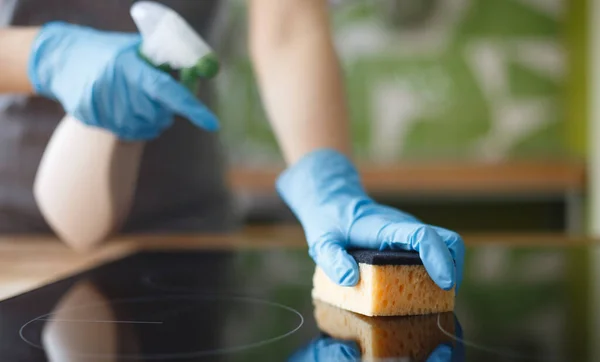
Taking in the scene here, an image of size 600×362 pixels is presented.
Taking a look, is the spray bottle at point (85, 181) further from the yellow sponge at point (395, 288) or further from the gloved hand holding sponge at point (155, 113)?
the yellow sponge at point (395, 288)

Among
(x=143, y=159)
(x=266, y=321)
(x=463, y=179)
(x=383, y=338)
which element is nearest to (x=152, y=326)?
(x=266, y=321)

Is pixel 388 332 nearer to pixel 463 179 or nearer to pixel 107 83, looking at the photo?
pixel 107 83

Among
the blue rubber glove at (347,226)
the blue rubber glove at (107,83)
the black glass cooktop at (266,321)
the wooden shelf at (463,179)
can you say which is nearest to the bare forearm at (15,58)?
the blue rubber glove at (107,83)

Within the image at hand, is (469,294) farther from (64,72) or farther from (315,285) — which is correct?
(64,72)

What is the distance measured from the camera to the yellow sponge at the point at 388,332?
523 mm

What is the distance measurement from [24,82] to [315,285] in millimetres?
585

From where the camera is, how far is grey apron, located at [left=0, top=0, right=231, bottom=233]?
1100 mm

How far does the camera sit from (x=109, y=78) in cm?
89

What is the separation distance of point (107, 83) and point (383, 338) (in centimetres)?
54

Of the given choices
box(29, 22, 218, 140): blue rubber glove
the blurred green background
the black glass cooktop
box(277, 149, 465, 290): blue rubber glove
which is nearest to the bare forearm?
box(29, 22, 218, 140): blue rubber glove

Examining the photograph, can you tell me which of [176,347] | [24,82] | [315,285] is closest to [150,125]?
[24,82]

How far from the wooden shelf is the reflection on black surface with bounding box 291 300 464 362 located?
5.85 ft

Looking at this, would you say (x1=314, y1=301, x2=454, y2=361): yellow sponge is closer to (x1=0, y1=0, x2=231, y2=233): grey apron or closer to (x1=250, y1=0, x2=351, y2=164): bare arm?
(x1=250, y1=0, x2=351, y2=164): bare arm

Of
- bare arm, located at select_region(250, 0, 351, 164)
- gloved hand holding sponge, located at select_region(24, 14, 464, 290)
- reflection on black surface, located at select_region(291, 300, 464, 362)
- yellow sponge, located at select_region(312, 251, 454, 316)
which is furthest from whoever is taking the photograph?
bare arm, located at select_region(250, 0, 351, 164)
